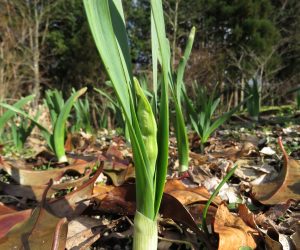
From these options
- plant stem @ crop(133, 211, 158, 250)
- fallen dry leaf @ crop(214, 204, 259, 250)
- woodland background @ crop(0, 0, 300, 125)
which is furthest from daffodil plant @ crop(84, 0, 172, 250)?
woodland background @ crop(0, 0, 300, 125)

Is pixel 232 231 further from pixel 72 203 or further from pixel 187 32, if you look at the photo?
pixel 187 32

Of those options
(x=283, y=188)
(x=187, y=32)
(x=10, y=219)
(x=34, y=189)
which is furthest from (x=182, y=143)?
(x=187, y=32)

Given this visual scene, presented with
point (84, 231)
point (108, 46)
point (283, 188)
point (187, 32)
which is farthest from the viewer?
point (187, 32)

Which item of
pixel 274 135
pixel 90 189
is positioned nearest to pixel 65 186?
pixel 90 189

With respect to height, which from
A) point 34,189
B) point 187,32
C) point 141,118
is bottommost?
point 34,189

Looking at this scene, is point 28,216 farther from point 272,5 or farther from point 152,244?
point 272,5

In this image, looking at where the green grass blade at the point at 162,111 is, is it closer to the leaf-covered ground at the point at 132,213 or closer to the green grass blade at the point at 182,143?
the leaf-covered ground at the point at 132,213

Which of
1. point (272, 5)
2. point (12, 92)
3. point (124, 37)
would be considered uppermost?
point (272, 5)
